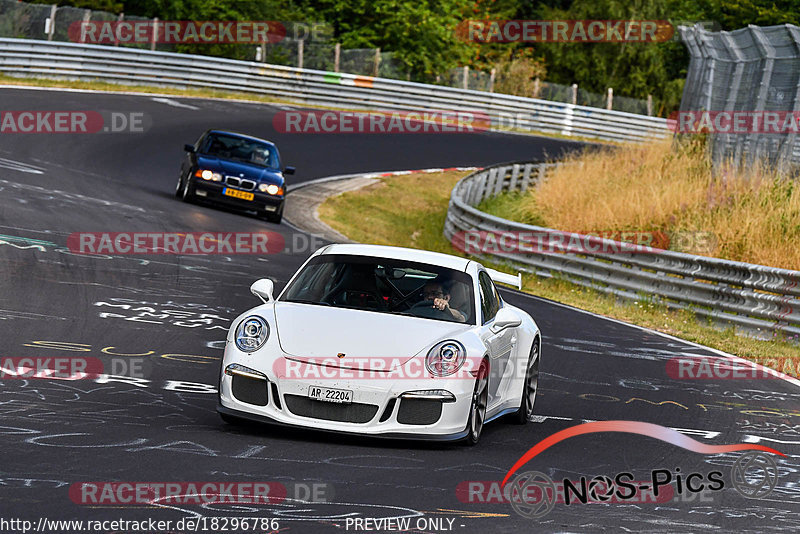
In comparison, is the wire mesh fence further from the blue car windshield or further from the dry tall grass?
the blue car windshield

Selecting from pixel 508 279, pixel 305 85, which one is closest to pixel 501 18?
pixel 305 85

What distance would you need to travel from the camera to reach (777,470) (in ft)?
28.0

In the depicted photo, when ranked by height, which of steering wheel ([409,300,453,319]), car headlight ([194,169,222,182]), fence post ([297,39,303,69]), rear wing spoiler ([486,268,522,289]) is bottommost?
car headlight ([194,169,222,182])

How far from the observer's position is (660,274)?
1892cm

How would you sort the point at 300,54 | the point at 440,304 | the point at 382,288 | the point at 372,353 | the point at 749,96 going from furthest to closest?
the point at 300,54
the point at 749,96
the point at 382,288
the point at 440,304
the point at 372,353

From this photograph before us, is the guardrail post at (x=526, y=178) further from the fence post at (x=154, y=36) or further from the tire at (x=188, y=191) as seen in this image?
the fence post at (x=154, y=36)

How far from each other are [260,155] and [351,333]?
1566 centimetres

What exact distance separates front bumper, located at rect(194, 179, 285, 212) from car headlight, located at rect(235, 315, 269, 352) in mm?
14389

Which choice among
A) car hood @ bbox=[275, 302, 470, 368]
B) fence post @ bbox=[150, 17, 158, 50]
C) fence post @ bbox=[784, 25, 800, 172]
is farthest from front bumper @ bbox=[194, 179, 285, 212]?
fence post @ bbox=[150, 17, 158, 50]

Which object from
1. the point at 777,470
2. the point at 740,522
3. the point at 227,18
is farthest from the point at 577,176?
the point at 227,18

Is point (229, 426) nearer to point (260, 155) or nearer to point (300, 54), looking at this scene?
point (260, 155)

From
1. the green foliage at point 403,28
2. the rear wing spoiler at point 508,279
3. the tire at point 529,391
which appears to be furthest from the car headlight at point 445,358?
the green foliage at point 403,28

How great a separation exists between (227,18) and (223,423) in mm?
42987

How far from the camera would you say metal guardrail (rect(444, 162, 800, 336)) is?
16.6 m
